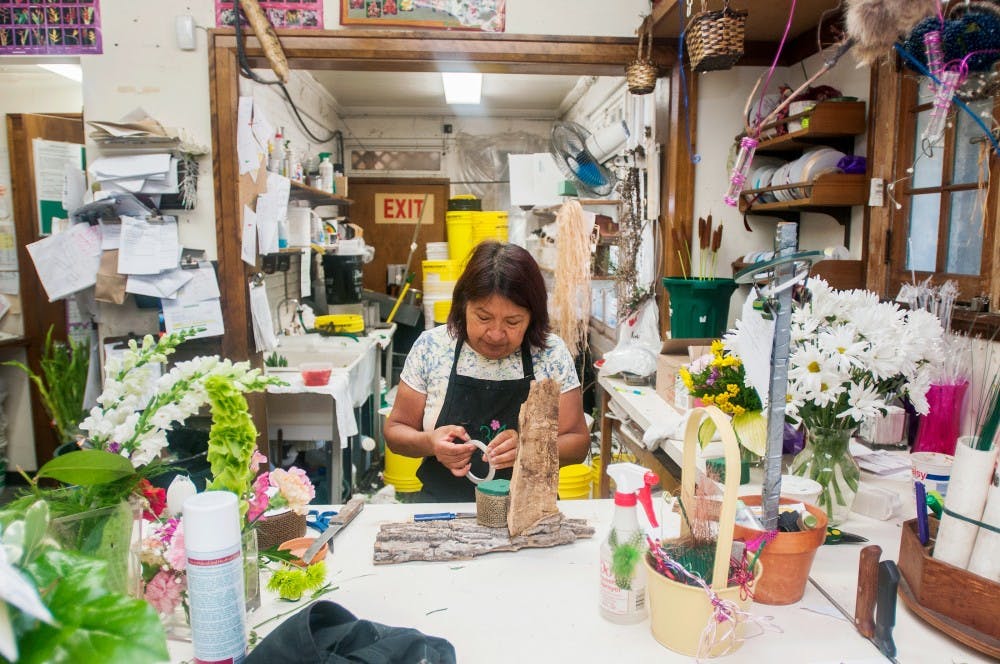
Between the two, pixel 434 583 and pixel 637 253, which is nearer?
pixel 434 583

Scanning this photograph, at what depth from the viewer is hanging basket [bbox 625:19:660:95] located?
2.94m

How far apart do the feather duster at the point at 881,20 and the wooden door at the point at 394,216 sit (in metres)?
6.36

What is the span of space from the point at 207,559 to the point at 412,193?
7194 millimetres

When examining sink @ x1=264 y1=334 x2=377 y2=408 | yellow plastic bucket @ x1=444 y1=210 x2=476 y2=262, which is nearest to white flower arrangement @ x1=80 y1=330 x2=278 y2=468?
sink @ x1=264 y1=334 x2=377 y2=408

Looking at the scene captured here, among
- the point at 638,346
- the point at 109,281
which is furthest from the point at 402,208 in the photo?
the point at 638,346

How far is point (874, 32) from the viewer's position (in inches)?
59.7

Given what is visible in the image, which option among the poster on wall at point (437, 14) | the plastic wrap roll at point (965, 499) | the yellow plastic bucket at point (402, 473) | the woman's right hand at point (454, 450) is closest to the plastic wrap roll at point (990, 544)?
the plastic wrap roll at point (965, 499)

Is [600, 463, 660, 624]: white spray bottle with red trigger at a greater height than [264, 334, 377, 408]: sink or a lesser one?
greater

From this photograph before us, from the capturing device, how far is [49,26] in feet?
10.1

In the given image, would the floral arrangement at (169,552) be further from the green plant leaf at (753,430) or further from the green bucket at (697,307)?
the green bucket at (697,307)

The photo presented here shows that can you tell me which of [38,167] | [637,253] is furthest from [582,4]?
[38,167]

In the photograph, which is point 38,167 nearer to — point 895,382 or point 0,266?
point 0,266

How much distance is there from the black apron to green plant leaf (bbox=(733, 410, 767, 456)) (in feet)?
2.50

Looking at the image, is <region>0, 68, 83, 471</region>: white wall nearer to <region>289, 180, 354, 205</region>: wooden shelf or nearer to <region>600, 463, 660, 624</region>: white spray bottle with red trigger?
<region>289, 180, 354, 205</region>: wooden shelf
